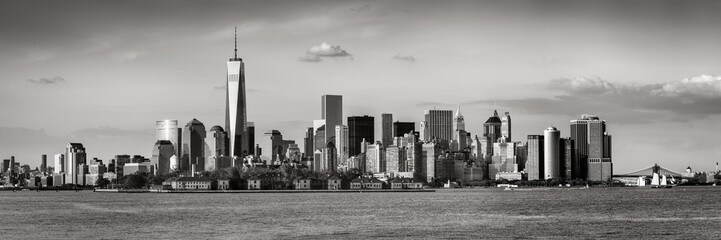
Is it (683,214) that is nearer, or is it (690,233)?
(690,233)

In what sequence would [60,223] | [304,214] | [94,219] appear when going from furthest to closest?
1. [304,214]
2. [94,219]
3. [60,223]

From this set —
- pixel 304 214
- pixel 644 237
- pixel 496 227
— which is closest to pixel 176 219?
pixel 304 214

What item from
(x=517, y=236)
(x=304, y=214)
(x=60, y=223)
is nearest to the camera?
(x=517, y=236)

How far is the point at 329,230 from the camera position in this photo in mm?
86812

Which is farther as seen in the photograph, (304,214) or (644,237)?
(304,214)

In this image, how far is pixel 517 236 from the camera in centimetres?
7981

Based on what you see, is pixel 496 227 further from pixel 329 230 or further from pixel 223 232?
pixel 223 232

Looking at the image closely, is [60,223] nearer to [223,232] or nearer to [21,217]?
[21,217]

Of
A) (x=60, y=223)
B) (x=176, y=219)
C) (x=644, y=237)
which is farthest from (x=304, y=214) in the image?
(x=644, y=237)

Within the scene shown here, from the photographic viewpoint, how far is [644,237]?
79.9 meters

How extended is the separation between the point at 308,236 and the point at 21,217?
46083mm

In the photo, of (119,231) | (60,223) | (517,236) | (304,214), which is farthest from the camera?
(304,214)

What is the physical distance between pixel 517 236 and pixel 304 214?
4008cm

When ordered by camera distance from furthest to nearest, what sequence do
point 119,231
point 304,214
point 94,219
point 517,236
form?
1. point 304,214
2. point 94,219
3. point 119,231
4. point 517,236
